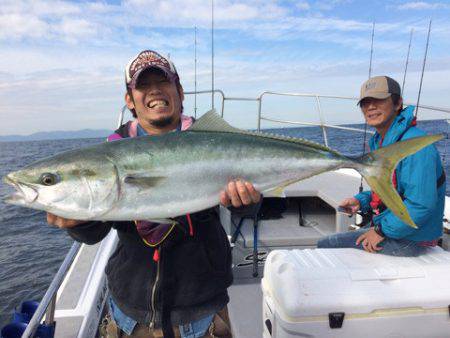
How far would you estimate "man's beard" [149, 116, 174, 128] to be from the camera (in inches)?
97.8

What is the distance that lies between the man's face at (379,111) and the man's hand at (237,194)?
2.17 meters

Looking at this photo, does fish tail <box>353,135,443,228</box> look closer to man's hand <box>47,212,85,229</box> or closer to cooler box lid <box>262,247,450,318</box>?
cooler box lid <box>262,247,450,318</box>

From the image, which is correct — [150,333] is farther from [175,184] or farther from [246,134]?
[246,134]

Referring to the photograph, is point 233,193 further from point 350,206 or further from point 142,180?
point 350,206

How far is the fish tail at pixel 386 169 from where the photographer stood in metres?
2.60

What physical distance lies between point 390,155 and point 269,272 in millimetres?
1352

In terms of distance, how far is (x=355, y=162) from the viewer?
270 centimetres

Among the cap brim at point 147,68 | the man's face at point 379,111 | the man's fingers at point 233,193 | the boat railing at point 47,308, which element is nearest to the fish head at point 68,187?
the cap brim at point 147,68

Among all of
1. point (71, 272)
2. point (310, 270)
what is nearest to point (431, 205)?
point (310, 270)

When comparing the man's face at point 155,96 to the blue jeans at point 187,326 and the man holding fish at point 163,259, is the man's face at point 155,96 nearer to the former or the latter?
the man holding fish at point 163,259

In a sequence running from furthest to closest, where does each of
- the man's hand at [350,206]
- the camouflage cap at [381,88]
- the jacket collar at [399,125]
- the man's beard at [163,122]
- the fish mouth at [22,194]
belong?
1. the man's hand at [350,206]
2. the camouflage cap at [381,88]
3. the jacket collar at [399,125]
4. the man's beard at [163,122]
5. the fish mouth at [22,194]

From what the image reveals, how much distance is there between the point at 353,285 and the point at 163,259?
4.81ft

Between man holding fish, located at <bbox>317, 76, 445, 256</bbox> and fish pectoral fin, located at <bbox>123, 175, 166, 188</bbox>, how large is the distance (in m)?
2.20

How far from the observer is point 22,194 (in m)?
2.09
